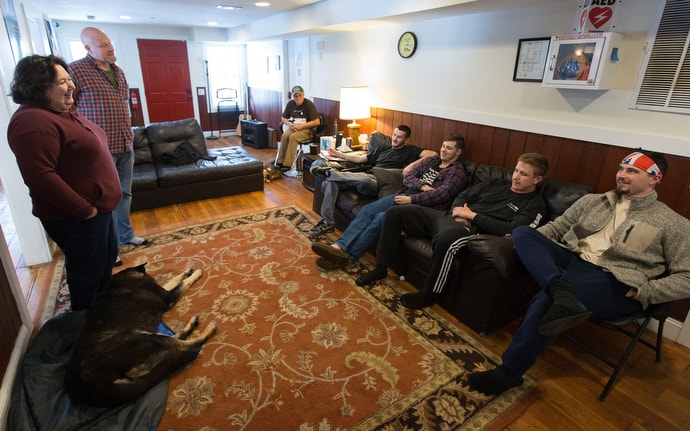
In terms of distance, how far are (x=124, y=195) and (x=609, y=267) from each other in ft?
11.2

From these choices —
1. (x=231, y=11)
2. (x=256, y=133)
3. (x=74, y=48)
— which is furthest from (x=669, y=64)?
(x=74, y=48)

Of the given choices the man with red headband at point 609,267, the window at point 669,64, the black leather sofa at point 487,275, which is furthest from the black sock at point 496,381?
the window at point 669,64

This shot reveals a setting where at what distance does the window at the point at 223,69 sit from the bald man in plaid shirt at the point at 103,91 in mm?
5636

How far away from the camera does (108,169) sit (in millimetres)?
1918

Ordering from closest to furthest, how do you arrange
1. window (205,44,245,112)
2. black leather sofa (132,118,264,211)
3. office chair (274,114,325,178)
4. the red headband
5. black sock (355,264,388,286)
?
the red headband < black sock (355,264,388,286) < black leather sofa (132,118,264,211) < office chair (274,114,325,178) < window (205,44,245,112)

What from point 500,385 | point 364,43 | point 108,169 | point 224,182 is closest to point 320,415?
point 500,385

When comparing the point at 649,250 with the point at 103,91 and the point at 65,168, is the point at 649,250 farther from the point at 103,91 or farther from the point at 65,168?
the point at 103,91

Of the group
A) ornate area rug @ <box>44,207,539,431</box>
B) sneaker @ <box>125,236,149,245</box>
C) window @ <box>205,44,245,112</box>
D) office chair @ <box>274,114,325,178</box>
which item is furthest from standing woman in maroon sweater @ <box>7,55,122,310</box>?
window @ <box>205,44,245,112</box>

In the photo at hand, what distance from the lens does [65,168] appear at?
1735 mm

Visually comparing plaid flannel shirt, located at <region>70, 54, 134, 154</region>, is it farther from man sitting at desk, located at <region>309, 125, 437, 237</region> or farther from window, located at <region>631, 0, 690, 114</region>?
window, located at <region>631, 0, 690, 114</region>

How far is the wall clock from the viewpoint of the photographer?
356 cm

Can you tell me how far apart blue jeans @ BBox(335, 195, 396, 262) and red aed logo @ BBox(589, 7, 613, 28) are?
1.71 m

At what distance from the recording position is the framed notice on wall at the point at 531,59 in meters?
2.56

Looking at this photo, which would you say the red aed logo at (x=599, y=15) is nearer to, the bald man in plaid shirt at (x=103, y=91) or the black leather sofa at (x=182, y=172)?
the bald man in plaid shirt at (x=103, y=91)
